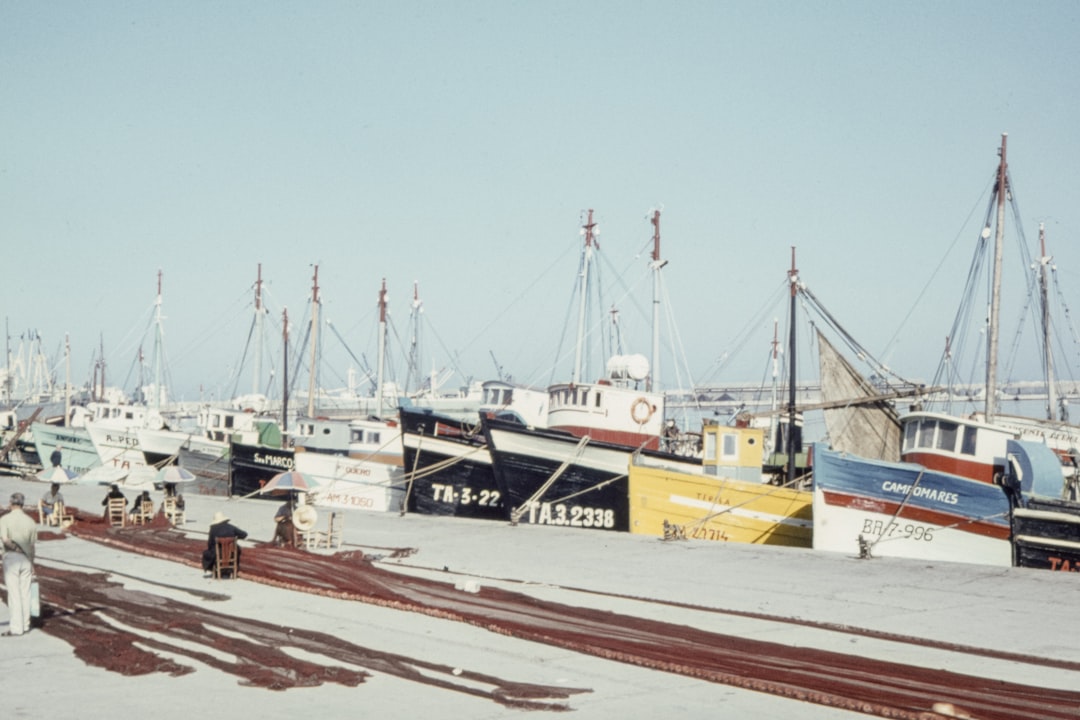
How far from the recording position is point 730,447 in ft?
85.5

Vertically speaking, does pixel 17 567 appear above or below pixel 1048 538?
above

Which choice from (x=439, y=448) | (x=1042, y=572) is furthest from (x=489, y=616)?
(x=439, y=448)

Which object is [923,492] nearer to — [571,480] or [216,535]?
[571,480]

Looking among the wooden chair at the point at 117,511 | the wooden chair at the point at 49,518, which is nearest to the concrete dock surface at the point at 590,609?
the wooden chair at the point at 117,511

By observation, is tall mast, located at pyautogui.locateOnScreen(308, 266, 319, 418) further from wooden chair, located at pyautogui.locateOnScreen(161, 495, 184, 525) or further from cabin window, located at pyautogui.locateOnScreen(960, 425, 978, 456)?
cabin window, located at pyautogui.locateOnScreen(960, 425, 978, 456)

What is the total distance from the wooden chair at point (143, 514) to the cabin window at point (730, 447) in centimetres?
1378

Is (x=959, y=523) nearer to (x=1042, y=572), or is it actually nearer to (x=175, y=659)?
A: (x=1042, y=572)

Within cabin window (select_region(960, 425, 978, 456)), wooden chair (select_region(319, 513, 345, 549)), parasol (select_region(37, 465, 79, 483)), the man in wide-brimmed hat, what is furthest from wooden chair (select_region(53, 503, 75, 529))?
cabin window (select_region(960, 425, 978, 456))

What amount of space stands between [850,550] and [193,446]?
29.1 m

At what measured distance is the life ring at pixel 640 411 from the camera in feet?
100

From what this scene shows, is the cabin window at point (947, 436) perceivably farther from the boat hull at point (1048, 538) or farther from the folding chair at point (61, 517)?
the folding chair at point (61, 517)

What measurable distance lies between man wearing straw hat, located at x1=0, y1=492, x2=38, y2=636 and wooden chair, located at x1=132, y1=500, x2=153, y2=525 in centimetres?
1393

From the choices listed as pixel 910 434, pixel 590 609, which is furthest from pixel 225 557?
pixel 910 434

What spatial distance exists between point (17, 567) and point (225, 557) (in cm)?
455
